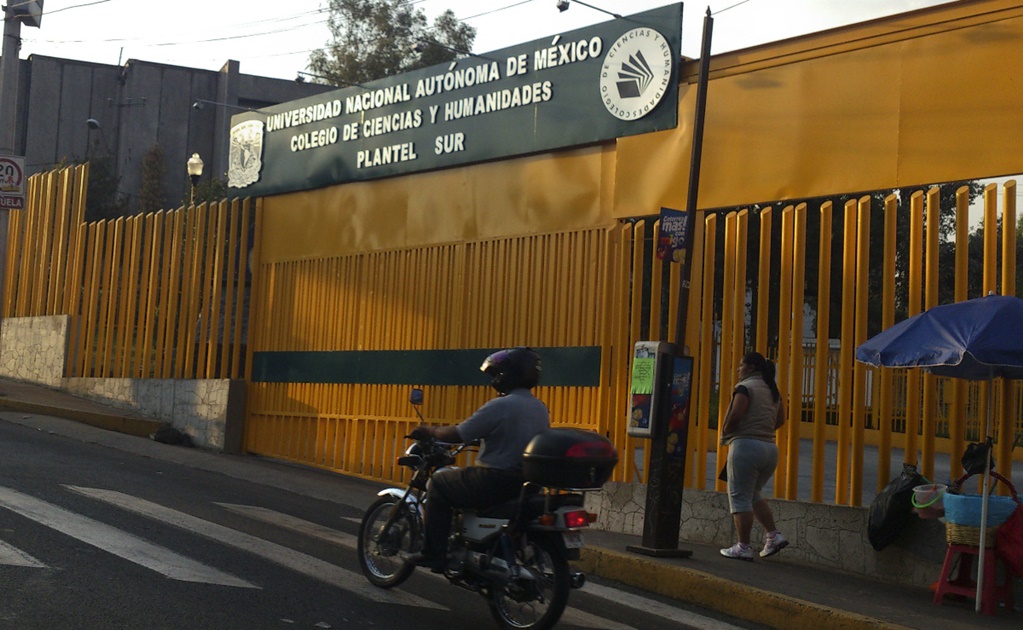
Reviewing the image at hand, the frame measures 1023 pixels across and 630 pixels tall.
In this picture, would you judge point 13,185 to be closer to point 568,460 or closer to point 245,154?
point 245,154

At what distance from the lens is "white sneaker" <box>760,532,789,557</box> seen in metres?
9.34

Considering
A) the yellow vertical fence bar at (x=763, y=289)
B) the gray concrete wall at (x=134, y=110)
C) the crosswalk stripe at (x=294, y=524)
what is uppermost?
the gray concrete wall at (x=134, y=110)

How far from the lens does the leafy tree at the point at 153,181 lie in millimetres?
46125

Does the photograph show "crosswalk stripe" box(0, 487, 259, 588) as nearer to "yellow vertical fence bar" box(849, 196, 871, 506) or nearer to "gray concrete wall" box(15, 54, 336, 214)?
"yellow vertical fence bar" box(849, 196, 871, 506)

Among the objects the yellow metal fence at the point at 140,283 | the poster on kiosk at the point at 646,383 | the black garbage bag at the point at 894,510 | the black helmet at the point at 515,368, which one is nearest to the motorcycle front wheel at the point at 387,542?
the black helmet at the point at 515,368

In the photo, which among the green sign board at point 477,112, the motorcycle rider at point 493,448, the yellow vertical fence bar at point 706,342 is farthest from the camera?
the green sign board at point 477,112

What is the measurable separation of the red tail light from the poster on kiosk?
287 cm

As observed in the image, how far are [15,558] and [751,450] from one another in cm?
549

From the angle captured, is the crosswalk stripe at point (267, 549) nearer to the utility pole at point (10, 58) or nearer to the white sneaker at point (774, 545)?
the white sneaker at point (774, 545)

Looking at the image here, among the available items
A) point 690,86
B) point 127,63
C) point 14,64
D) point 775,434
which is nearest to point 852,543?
point 775,434

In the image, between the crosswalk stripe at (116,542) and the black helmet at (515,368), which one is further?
the crosswalk stripe at (116,542)

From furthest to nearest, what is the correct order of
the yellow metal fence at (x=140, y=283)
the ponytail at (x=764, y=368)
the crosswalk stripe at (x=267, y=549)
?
the yellow metal fence at (x=140, y=283)
the ponytail at (x=764, y=368)
the crosswalk stripe at (x=267, y=549)

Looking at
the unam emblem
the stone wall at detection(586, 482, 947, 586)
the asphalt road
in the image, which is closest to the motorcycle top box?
the asphalt road

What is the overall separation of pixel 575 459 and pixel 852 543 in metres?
3.97
